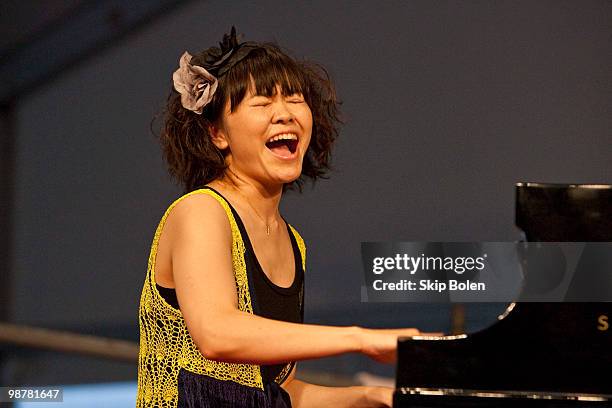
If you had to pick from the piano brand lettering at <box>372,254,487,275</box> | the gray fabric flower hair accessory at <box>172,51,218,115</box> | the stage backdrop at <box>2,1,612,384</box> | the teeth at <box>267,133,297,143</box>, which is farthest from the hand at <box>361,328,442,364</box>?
the stage backdrop at <box>2,1,612,384</box>

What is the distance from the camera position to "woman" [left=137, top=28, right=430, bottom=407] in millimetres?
1734

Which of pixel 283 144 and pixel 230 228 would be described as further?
pixel 283 144

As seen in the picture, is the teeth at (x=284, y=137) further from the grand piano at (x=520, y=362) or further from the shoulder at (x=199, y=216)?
the grand piano at (x=520, y=362)

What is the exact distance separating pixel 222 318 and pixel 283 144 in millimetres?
472

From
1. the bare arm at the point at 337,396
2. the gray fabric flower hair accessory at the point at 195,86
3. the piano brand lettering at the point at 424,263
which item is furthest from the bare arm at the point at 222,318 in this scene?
the piano brand lettering at the point at 424,263

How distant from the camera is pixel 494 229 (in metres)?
3.30

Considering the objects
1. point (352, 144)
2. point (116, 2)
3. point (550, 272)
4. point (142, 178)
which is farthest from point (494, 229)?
point (550, 272)

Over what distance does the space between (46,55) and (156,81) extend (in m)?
0.45

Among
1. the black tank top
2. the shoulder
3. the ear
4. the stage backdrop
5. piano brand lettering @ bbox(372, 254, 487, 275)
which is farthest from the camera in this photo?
the stage backdrop

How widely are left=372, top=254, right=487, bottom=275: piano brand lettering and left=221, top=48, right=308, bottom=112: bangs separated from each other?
107cm

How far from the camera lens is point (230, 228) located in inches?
70.1

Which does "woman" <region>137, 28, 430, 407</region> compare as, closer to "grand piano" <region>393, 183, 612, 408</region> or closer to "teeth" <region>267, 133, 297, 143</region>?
"teeth" <region>267, 133, 297, 143</region>

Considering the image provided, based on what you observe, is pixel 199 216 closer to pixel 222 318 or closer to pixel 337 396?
pixel 222 318

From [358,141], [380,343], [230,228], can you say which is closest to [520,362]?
[380,343]
